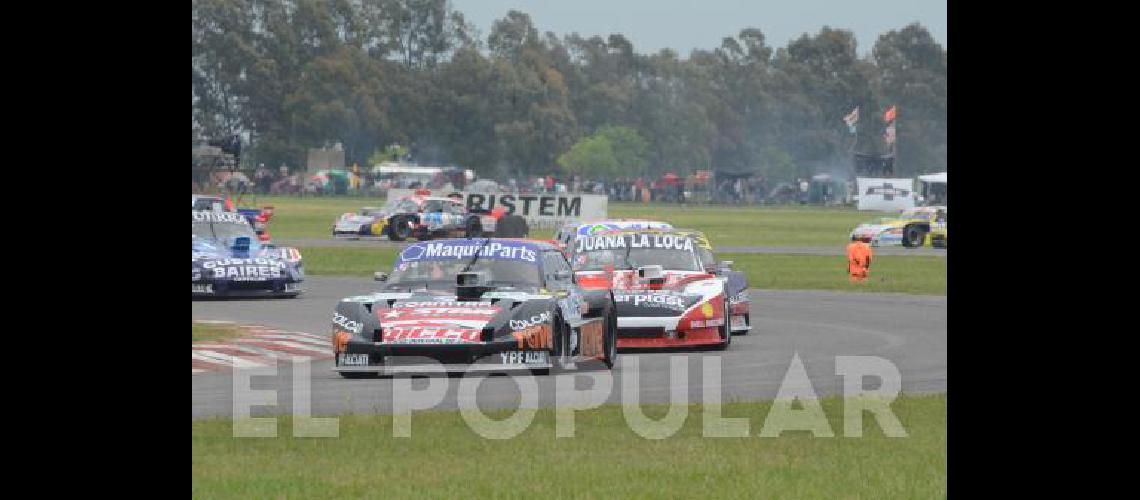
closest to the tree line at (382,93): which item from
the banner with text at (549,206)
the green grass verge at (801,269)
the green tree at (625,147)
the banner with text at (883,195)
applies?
the green tree at (625,147)

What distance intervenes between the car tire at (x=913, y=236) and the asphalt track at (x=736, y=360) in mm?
27360

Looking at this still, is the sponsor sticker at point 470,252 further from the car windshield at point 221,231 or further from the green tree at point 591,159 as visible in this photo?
the green tree at point 591,159

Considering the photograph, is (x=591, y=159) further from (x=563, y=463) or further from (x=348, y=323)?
(x=563, y=463)

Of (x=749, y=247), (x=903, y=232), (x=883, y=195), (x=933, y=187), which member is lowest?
(x=749, y=247)

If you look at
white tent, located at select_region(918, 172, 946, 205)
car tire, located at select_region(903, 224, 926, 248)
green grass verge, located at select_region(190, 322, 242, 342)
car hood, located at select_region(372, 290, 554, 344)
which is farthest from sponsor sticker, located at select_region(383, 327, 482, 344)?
white tent, located at select_region(918, 172, 946, 205)

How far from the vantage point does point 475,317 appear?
56.0 ft

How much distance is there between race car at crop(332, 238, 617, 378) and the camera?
16828 millimetres

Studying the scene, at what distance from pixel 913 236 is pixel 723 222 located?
97.6 feet

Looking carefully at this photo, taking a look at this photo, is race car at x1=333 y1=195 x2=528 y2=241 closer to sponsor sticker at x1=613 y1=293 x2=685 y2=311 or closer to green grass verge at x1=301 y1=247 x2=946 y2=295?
green grass verge at x1=301 y1=247 x2=946 y2=295

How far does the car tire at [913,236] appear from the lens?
5928 cm

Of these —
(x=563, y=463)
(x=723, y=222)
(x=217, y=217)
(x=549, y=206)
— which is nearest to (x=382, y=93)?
(x=723, y=222)
